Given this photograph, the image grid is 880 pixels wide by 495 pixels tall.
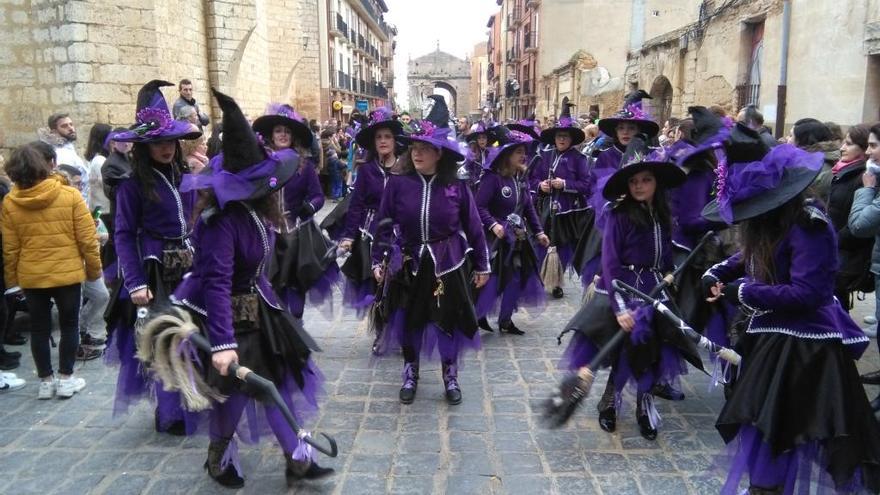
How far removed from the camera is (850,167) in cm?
520

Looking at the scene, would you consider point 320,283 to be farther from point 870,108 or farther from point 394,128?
point 870,108

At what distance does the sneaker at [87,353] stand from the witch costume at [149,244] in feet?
5.95

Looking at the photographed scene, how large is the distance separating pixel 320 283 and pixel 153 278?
83.7 inches

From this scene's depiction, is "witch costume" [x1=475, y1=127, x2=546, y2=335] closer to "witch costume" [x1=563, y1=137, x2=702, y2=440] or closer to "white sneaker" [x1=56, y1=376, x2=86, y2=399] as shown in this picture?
"witch costume" [x1=563, y1=137, x2=702, y2=440]

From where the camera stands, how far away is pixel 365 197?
615cm

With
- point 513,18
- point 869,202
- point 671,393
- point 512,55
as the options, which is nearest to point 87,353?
point 671,393

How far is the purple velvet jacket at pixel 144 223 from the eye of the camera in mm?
4109

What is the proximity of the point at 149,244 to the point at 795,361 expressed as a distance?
3.89 m

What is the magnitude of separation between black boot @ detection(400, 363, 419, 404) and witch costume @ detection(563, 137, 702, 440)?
1.31 m

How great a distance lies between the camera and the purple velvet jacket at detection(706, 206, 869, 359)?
2.95 m

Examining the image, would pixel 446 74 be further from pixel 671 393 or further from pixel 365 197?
pixel 671 393

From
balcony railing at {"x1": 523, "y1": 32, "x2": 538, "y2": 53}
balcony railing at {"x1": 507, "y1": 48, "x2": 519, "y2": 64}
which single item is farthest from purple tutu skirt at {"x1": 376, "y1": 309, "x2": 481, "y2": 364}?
balcony railing at {"x1": 507, "y1": 48, "x2": 519, "y2": 64}

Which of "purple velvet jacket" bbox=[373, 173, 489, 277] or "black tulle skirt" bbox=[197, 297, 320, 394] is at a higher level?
"purple velvet jacket" bbox=[373, 173, 489, 277]

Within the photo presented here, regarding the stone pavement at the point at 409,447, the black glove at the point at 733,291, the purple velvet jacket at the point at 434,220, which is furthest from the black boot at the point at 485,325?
the black glove at the point at 733,291
